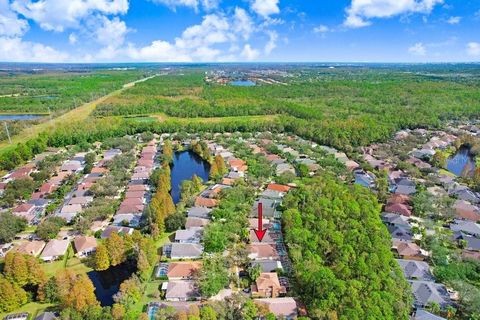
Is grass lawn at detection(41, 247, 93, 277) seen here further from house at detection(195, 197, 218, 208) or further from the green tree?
house at detection(195, 197, 218, 208)

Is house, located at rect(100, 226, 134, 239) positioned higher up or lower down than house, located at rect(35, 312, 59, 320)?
higher up

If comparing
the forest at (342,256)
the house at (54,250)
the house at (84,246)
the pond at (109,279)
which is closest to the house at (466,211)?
the forest at (342,256)

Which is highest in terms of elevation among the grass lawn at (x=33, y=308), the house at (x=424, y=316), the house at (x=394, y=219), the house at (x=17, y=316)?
the house at (x=394, y=219)

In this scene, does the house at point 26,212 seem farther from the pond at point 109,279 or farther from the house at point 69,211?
the pond at point 109,279

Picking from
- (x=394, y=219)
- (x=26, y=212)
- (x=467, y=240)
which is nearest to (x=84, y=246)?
(x=26, y=212)

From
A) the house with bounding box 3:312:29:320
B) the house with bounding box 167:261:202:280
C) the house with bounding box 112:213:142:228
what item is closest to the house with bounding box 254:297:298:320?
the house with bounding box 167:261:202:280

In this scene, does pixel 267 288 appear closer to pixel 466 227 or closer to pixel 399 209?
pixel 399 209

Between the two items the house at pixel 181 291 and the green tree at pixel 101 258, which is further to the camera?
the green tree at pixel 101 258
